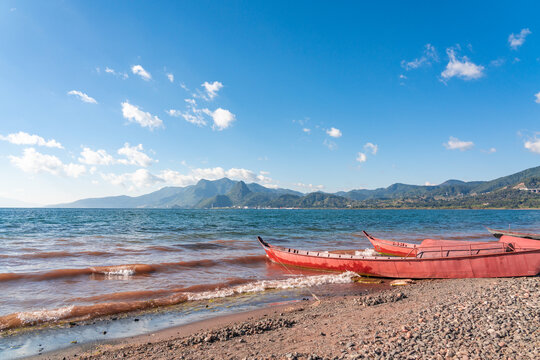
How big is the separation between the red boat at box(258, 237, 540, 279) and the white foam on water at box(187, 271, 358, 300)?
0.98 m

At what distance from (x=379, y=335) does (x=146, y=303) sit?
870 cm

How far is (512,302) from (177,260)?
18716mm

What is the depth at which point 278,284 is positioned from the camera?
14.2 m

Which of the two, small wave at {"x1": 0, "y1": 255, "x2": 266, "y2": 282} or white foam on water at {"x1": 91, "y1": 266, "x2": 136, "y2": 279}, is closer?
small wave at {"x1": 0, "y1": 255, "x2": 266, "y2": 282}

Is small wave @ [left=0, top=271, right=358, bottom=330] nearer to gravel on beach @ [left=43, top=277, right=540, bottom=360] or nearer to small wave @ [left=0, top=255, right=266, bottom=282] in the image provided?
gravel on beach @ [left=43, top=277, right=540, bottom=360]

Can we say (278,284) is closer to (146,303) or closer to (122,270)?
(146,303)

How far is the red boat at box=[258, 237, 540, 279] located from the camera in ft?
44.0

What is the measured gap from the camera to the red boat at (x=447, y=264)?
13422 millimetres

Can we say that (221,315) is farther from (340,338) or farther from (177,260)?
(177,260)

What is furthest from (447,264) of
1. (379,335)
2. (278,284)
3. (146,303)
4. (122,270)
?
(122,270)

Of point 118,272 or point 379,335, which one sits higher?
point 379,335

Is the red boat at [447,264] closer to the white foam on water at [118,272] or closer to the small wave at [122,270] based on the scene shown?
the small wave at [122,270]

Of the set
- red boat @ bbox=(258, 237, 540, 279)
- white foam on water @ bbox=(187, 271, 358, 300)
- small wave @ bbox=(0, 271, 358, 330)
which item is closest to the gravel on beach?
small wave @ bbox=(0, 271, 358, 330)

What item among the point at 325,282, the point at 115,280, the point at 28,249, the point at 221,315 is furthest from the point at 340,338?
the point at 28,249
